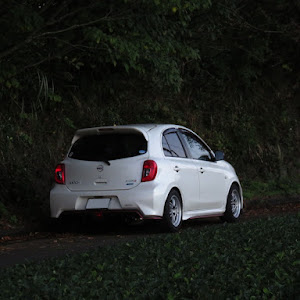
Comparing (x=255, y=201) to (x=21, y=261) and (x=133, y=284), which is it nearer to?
(x=21, y=261)

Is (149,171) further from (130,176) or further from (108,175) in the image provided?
(108,175)

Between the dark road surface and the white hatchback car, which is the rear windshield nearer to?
the white hatchback car

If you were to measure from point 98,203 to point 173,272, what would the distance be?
455cm

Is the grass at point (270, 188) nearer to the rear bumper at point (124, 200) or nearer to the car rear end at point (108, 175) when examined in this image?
the car rear end at point (108, 175)

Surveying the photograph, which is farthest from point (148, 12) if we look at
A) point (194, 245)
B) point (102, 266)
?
point (102, 266)

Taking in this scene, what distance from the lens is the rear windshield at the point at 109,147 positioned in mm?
11587

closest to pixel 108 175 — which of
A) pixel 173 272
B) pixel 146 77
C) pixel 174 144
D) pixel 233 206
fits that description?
pixel 174 144

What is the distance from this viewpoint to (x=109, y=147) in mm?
11680

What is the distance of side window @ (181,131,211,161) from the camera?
12.9 meters

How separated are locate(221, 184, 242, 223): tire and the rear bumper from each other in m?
2.63

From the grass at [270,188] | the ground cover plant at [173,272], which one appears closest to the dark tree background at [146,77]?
the grass at [270,188]

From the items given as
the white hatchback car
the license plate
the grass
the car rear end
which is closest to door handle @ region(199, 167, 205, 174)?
the white hatchback car

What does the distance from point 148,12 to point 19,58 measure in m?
3.10

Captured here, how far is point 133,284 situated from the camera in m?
6.41
